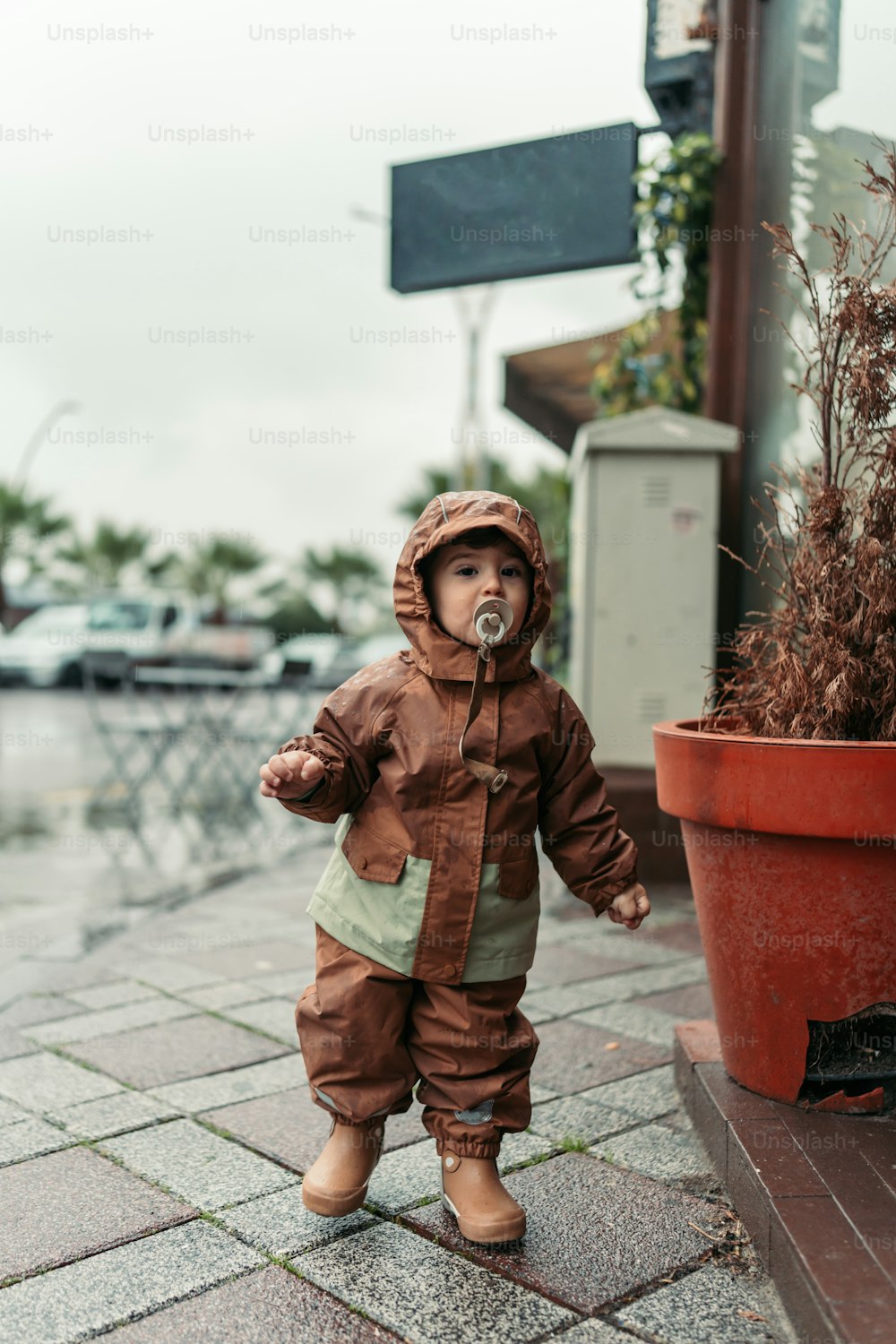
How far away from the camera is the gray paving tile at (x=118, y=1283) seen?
6.47ft

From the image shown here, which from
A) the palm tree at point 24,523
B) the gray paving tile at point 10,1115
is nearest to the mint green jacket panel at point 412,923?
the gray paving tile at point 10,1115

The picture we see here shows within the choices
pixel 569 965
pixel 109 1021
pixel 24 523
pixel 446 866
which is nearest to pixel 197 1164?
pixel 446 866

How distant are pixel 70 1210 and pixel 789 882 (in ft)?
5.18

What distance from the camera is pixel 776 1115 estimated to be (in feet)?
8.21

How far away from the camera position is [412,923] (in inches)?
89.1

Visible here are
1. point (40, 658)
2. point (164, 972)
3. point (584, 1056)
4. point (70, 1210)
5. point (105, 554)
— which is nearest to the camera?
point (70, 1210)

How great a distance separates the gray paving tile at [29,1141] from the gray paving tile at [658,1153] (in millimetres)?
1207

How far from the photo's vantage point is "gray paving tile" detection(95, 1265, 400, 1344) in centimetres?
194

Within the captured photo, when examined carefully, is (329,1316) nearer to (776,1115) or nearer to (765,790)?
(776,1115)

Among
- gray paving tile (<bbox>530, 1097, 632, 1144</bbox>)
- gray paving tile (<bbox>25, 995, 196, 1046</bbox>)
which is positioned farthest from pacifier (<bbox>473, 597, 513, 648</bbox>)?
gray paving tile (<bbox>25, 995, 196, 1046</bbox>)

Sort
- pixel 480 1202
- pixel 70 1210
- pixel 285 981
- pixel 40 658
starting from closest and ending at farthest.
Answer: pixel 480 1202 < pixel 70 1210 < pixel 285 981 < pixel 40 658

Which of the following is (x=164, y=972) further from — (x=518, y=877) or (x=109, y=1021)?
(x=518, y=877)

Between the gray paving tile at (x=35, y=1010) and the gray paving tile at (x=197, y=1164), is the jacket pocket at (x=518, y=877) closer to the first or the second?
the gray paving tile at (x=197, y=1164)

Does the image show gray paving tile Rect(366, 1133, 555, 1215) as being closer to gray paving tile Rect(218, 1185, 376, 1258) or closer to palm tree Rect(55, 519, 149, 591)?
gray paving tile Rect(218, 1185, 376, 1258)
